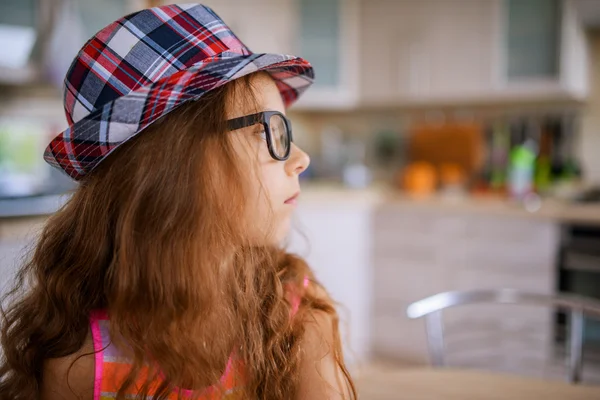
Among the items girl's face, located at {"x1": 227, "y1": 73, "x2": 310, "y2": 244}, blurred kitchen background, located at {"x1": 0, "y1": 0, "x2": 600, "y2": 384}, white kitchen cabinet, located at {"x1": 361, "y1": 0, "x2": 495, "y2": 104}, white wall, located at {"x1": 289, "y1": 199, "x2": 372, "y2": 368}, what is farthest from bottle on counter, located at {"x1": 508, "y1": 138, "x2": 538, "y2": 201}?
girl's face, located at {"x1": 227, "y1": 73, "x2": 310, "y2": 244}

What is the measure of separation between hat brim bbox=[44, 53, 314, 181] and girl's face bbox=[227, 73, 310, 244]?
0.06 m

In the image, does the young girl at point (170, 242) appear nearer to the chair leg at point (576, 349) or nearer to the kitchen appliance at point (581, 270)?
the chair leg at point (576, 349)

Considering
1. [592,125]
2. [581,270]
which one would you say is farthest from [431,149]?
[581,270]

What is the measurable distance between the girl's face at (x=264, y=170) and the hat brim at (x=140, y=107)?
6cm

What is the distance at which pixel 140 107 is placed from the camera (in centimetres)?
55

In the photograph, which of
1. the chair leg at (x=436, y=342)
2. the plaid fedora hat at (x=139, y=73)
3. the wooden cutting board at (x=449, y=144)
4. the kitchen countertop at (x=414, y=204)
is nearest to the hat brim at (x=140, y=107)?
the plaid fedora hat at (x=139, y=73)

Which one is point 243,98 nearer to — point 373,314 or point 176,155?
point 176,155

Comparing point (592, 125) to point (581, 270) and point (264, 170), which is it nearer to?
point (581, 270)

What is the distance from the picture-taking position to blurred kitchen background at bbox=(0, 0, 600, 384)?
7.61ft

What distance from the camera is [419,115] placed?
318 cm

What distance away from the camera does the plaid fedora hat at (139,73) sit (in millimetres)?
556

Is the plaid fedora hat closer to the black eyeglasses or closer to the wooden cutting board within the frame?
the black eyeglasses

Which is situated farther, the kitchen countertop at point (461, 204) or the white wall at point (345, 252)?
the white wall at point (345, 252)

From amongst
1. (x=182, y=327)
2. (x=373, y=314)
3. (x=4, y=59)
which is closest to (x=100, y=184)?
(x=182, y=327)
